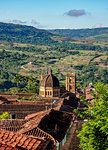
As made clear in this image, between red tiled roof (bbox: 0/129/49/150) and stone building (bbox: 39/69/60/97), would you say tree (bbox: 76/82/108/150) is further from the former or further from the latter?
stone building (bbox: 39/69/60/97)

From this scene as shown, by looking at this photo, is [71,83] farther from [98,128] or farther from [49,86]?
[98,128]

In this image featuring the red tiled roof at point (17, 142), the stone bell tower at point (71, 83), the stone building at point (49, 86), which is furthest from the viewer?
the stone bell tower at point (71, 83)

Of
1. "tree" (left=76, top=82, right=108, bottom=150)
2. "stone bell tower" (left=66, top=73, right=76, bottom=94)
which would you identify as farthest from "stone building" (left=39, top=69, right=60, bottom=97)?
"tree" (left=76, top=82, right=108, bottom=150)

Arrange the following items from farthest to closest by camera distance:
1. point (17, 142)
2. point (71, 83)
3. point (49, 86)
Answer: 1. point (71, 83)
2. point (49, 86)
3. point (17, 142)

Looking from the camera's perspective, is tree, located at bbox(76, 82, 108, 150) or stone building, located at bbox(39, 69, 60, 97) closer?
tree, located at bbox(76, 82, 108, 150)

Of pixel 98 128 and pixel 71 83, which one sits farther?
pixel 71 83

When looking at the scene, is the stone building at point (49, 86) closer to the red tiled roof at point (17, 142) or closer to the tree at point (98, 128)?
the tree at point (98, 128)

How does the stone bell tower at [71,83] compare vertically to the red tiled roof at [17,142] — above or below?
below

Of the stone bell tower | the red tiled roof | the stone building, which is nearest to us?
the red tiled roof

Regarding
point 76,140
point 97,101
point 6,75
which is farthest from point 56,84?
point 6,75

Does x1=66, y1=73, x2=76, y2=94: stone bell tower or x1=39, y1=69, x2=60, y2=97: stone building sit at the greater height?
x1=39, y1=69, x2=60, y2=97: stone building

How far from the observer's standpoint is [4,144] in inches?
510

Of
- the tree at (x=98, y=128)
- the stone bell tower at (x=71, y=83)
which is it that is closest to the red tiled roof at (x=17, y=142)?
the tree at (x=98, y=128)

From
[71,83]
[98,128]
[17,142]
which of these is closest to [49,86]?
[71,83]
